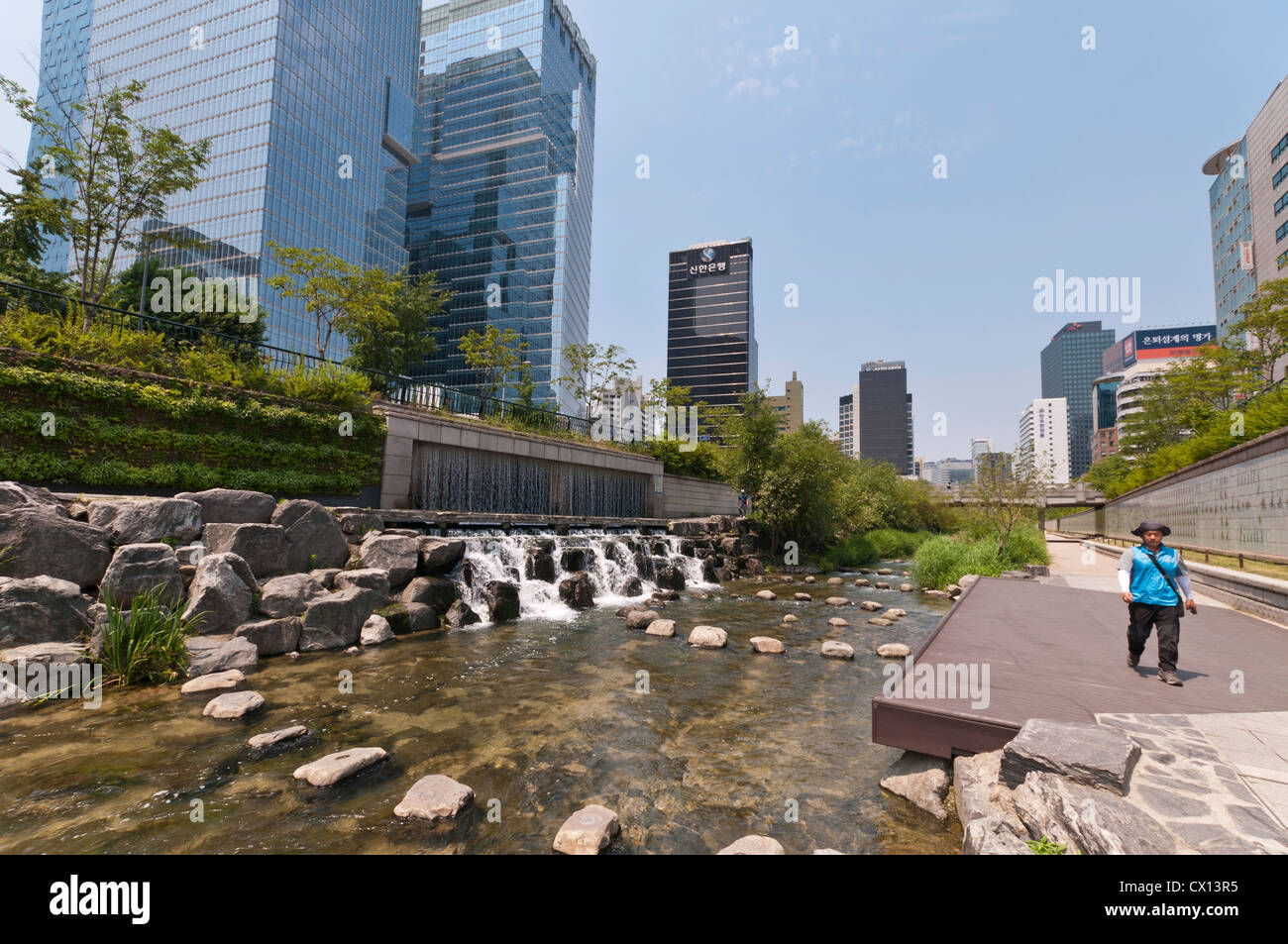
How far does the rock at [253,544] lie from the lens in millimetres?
9812

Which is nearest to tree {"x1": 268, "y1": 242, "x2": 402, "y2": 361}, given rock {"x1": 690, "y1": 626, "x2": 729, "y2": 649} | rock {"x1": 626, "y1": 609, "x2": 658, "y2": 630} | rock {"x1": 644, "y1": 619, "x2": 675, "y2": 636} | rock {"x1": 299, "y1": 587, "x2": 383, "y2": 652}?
rock {"x1": 299, "y1": 587, "x2": 383, "y2": 652}

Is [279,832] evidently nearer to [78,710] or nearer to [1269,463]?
[78,710]

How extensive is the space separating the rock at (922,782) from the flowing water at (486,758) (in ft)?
0.39

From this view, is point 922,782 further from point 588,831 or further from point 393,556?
point 393,556

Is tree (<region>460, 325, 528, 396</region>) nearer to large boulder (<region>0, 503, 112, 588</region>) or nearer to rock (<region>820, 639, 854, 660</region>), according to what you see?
large boulder (<region>0, 503, 112, 588</region>)

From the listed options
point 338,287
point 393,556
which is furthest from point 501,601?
point 338,287

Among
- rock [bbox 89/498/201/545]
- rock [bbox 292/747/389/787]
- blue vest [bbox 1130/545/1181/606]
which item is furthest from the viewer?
rock [bbox 89/498/201/545]

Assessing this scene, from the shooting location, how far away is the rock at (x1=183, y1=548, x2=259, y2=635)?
27.2 feet

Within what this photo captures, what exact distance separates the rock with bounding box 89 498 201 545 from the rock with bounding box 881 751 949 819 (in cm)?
1218

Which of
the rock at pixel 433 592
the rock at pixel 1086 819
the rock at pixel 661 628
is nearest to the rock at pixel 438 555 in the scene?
the rock at pixel 433 592

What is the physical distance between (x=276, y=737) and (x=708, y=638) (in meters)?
7.44

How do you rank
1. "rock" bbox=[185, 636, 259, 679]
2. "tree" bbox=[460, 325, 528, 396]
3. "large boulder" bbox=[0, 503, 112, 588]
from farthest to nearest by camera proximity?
"tree" bbox=[460, 325, 528, 396] < "large boulder" bbox=[0, 503, 112, 588] < "rock" bbox=[185, 636, 259, 679]
